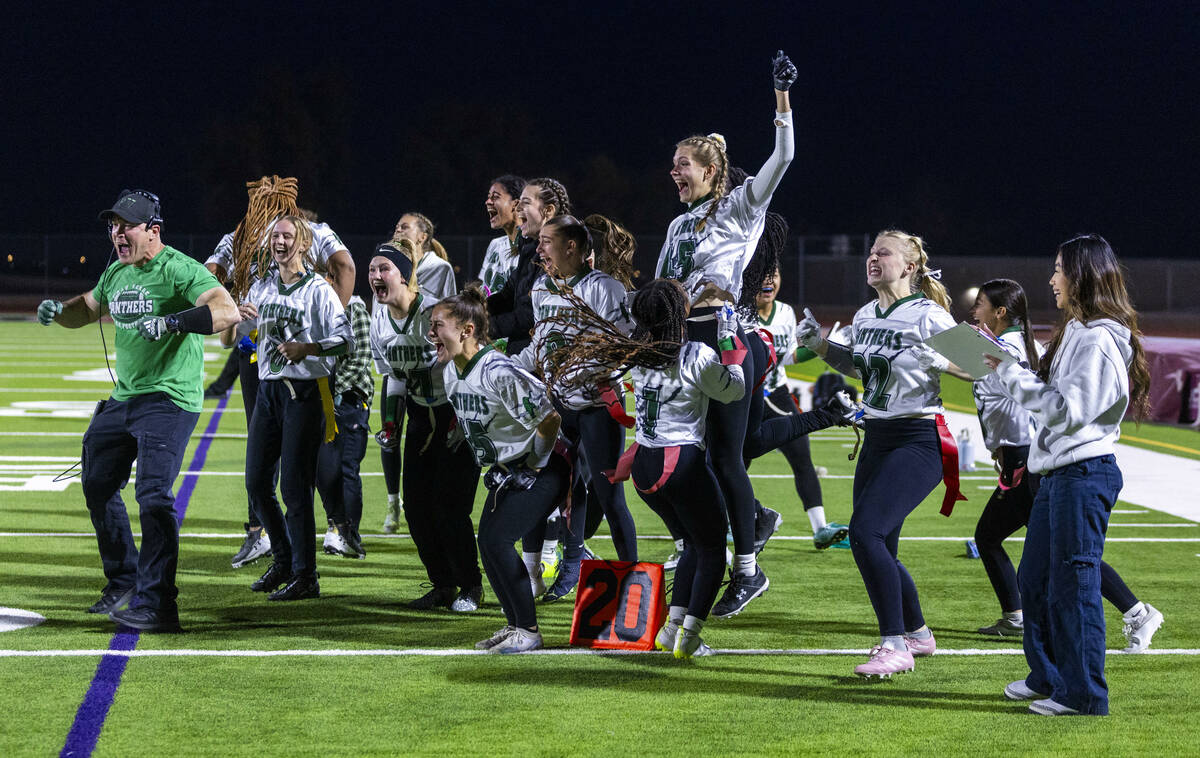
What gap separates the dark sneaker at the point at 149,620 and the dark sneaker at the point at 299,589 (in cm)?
77

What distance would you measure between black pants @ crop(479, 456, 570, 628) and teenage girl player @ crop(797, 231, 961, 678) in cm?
125

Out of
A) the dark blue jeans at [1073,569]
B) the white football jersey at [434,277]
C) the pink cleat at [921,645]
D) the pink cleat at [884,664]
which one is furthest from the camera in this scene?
the white football jersey at [434,277]

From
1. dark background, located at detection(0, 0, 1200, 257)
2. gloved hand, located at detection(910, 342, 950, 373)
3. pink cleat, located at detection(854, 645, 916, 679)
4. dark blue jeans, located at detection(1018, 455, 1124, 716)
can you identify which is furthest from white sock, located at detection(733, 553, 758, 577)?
dark background, located at detection(0, 0, 1200, 257)

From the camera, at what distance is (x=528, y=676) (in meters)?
5.56

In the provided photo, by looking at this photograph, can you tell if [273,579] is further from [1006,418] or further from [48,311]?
[1006,418]

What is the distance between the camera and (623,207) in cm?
6119

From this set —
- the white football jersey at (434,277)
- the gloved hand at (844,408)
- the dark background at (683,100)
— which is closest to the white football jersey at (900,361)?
the gloved hand at (844,408)

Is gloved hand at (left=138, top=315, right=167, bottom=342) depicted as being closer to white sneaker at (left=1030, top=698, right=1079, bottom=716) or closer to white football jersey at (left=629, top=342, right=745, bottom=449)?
white football jersey at (left=629, top=342, right=745, bottom=449)

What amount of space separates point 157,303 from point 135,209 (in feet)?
1.40

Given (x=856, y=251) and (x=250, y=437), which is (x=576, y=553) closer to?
(x=250, y=437)

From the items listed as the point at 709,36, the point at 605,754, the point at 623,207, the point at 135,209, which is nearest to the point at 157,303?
the point at 135,209

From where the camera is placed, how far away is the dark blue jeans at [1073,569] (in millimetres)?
4801

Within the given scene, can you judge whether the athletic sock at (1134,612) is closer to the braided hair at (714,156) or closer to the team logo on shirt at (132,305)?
the braided hair at (714,156)

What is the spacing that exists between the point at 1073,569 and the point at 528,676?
2.11 m
